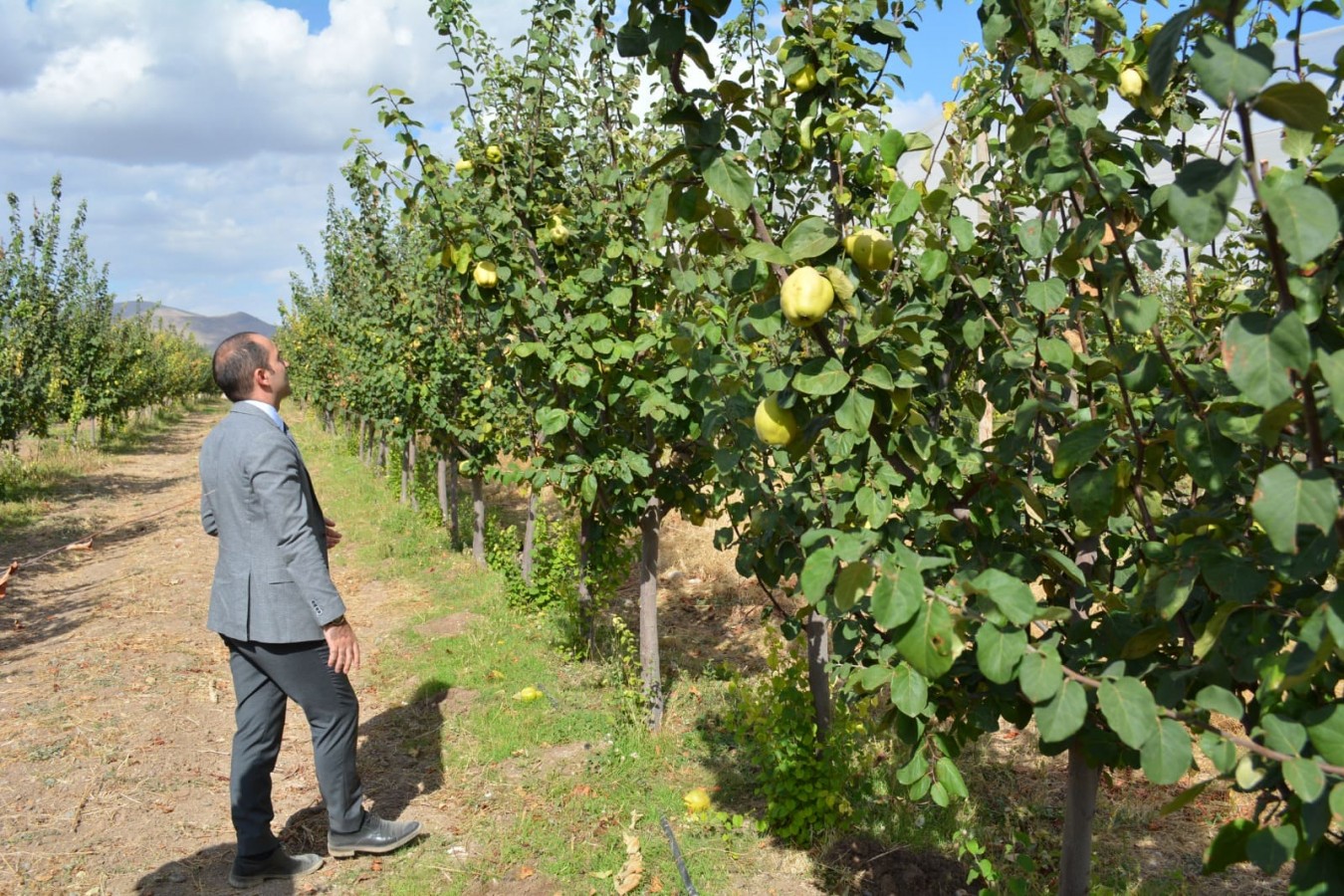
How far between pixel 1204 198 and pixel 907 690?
1.04 m

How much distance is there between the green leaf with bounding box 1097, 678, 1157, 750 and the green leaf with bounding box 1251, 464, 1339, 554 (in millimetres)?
356

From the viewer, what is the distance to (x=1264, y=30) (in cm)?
224

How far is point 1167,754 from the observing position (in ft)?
4.22

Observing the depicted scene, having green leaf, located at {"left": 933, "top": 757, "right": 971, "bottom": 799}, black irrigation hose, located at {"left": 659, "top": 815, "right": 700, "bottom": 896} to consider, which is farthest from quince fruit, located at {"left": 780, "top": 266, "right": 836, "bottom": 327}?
black irrigation hose, located at {"left": 659, "top": 815, "right": 700, "bottom": 896}

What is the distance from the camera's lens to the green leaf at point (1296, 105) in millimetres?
1035

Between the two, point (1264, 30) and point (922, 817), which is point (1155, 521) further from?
point (922, 817)

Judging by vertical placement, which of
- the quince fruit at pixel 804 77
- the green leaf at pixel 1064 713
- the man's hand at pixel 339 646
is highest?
the quince fruit at pixel 804 77

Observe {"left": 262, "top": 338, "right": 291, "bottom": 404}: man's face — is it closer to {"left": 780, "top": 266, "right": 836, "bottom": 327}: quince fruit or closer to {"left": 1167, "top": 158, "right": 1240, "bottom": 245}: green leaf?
{"left": 780, "top": 266, "right": 836, "bottom": 327}: quince fruit

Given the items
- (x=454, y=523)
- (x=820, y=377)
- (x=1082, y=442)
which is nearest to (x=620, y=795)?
(x=820, y=377)

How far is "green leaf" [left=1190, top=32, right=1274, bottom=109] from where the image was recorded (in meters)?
0.96

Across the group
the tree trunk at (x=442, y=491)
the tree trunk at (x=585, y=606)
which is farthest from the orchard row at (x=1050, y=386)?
the tree trunk at (x=442, y=491)

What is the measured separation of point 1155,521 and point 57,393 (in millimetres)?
19185

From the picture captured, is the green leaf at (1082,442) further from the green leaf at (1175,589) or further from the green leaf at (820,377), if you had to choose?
the green leaf at (820,377)

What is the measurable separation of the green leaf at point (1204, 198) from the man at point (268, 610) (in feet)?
9.64
